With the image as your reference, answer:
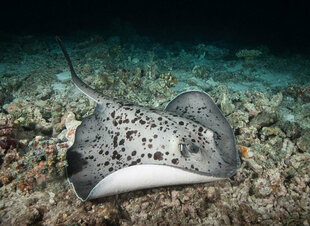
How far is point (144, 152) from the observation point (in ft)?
8.77

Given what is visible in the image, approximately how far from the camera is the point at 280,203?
2.59m

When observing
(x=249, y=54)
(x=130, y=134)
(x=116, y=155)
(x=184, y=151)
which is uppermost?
(x=184, y=151)

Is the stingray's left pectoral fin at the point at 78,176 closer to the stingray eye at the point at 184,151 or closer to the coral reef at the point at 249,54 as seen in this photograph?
the stingray eye at the point at 184,151

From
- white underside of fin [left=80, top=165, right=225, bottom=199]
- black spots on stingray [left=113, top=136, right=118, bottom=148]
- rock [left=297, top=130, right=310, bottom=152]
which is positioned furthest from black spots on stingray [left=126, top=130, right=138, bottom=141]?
rock [left=297, top=130, right=310, bottom=152]

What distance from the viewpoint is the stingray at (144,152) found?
223cm

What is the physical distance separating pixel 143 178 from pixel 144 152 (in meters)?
0.49

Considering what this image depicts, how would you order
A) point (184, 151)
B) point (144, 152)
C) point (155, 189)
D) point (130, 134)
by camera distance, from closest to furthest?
point (184, 151), point (144, 152), point (155, 189), point (130, 134)

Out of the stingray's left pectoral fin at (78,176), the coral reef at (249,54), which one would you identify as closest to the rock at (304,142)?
the stingray's left pectoral fin at (78,176)

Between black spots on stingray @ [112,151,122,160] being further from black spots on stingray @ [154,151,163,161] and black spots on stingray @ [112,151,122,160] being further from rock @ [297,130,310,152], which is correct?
rock @ [297,130,310,152]

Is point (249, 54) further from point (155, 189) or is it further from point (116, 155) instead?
point (116, 155)

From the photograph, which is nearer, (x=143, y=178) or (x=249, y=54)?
(x=143, y=178)

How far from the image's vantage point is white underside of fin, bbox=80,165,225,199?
2.20 m

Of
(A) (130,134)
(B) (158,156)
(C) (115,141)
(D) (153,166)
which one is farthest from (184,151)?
(C) (115,141)

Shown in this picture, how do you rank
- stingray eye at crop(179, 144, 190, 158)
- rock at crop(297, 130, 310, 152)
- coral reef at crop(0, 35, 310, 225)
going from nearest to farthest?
coral reef at crop(0, 35, 310, 225)
stingray eye at crop(179, 144, 190, 158)
rock at crop(297, 130, 310, 152)
